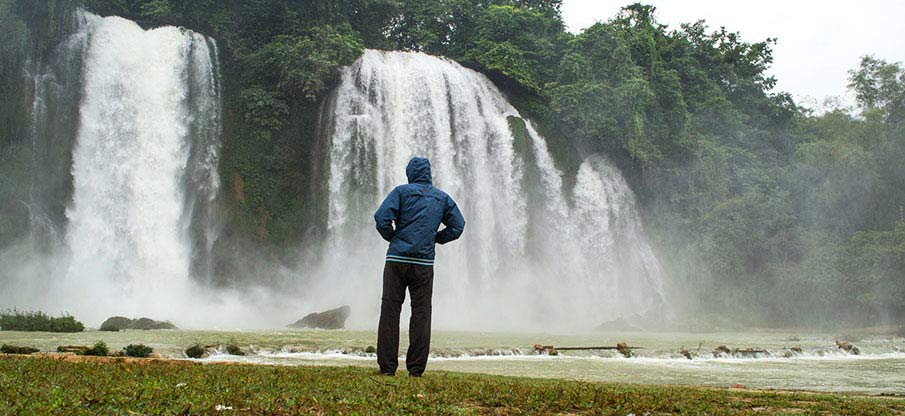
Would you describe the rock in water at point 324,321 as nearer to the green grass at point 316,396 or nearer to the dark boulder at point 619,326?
the dark boulder at point 619,326

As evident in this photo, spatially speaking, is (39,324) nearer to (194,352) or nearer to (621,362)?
(194,352)

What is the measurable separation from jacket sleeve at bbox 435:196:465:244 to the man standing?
0.14 feet

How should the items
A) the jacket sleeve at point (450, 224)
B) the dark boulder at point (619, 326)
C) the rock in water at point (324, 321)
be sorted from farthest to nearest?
the dark boulder at point (619, 326), the rock in water at point (324, 321), the jacket sleeve at point (450, 224)

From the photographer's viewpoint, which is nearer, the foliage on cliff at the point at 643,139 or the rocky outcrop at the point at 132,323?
the rocky outcrop at the point at 132,323

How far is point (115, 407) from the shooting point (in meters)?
3.99

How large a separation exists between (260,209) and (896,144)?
26.5 metres

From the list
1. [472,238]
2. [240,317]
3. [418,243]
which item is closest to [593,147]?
[472,238]

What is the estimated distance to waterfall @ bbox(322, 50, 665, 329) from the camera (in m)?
28.5

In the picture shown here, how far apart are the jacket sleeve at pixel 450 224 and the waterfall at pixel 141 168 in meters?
17.7

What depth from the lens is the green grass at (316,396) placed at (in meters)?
4.18

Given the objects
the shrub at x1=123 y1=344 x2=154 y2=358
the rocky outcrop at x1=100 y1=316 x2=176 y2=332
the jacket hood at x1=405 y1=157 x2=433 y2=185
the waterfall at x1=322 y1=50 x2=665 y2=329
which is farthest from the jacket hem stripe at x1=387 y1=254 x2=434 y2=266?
the waterfall at x1=322 y1=50 x2=665 y2=329

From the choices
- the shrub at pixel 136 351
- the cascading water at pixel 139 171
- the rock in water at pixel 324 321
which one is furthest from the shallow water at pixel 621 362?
the cascading water at pixel 139 171

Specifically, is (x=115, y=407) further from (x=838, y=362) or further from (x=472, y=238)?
(x=472, y=238)

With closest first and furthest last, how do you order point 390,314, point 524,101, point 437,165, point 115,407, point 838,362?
point 115,407 < point 390,314 < point 838,362 < point 437,165 < point 524,101
